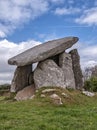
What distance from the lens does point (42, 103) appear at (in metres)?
21.3

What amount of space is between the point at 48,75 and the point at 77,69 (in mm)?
Answer: 4436

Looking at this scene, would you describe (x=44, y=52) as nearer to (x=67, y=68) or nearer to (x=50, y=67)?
(x=50, y=67)

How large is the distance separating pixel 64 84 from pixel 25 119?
12.0 m

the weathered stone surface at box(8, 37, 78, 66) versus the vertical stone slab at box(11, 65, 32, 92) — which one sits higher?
the weathered stone surface at box(8, 37, 78, 66)

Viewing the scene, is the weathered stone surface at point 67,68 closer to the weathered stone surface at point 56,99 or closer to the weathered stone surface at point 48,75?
the weathered stone surface at point 48,75

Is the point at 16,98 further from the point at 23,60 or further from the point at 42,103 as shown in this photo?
the point at 42,103

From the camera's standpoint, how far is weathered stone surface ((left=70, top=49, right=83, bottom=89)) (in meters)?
29.1

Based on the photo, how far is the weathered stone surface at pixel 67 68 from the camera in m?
27.3

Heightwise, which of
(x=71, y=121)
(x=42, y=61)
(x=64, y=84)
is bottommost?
(x=71, y=121)

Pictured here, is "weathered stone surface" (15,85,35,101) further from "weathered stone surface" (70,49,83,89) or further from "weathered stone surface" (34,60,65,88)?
"weathered stone surface" (70,49,83,89)

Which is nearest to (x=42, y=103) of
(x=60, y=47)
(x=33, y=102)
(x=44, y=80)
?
(x=33, y=102)

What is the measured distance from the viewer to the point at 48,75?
84.7 feet

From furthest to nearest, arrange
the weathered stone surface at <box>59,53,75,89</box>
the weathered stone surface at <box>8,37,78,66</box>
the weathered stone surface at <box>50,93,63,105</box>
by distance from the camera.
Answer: the weathered stone surface at <box>59,53,75,89</box> < the weathered stone surface at <box>8,37,78,66</box> < the weathered stone surface at <box>50,93,63,105</box>

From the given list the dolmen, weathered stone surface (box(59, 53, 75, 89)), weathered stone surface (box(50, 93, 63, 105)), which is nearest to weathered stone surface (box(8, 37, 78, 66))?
the dolmen
